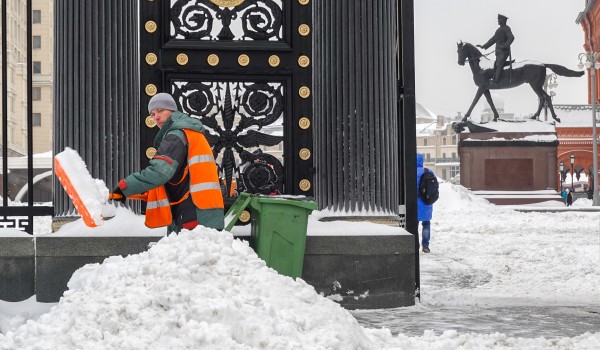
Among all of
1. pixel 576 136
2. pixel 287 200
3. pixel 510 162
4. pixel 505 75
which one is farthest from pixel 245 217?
pixel 576 136

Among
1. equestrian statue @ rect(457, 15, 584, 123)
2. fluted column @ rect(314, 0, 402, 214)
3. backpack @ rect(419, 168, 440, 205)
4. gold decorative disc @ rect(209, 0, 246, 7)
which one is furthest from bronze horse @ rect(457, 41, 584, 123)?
gold decorative disc @ rect(209, 0, 246, 7)

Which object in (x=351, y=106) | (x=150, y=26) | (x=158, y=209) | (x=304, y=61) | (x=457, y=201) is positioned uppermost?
(x=150, y=26)

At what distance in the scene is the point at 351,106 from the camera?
27.9 ft

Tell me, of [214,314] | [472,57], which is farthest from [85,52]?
[472,57]

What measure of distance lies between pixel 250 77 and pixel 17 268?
2.56 meters

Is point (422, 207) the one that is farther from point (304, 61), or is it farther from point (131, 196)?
point (131, 196)

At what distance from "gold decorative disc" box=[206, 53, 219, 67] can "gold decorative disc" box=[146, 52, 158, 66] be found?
1.52ft

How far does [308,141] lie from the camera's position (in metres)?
8.54

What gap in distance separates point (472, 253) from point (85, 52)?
9841 mm

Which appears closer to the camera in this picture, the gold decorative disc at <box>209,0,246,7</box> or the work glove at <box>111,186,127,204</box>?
the work glove at <box>111,186,127,204</box>

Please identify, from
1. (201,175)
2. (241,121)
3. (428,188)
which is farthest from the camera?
(428,188)

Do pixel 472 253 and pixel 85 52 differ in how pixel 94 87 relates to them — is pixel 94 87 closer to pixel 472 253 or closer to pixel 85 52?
pixel 85 52

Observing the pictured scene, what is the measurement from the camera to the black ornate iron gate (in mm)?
8492

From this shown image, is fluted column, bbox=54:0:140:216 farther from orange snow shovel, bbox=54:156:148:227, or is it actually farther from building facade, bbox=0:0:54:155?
building facade, bbox=0:0:54:155
